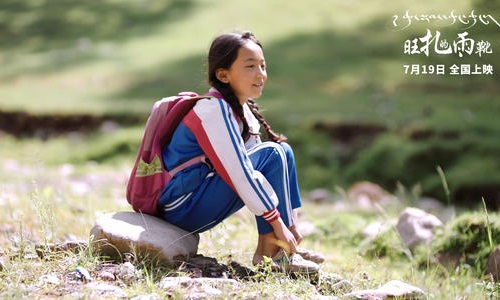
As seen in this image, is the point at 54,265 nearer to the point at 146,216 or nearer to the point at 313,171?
the point at 146,216

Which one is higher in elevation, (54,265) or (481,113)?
(54,265)

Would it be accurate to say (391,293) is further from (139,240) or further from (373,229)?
(373,229)

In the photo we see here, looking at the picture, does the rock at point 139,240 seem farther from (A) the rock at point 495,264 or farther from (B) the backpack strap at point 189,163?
(A) the rock at point 495,264

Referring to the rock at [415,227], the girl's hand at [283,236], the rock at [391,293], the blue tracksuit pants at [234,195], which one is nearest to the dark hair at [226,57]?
the blue tracksuit pants at [234,195]

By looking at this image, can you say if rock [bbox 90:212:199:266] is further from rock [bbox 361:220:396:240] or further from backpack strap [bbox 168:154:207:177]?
rock [bbox 361:220:396:240]

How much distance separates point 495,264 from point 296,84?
12175 mm

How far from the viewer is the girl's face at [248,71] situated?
500cm

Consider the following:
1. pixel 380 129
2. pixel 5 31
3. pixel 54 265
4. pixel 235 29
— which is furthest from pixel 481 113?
pixel 5 31

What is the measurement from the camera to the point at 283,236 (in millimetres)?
4879

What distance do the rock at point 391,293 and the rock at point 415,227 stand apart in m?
2.35

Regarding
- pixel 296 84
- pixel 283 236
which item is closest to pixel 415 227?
pixel 283 236

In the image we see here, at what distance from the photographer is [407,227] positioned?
22.8 feet

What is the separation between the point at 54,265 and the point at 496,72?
48.3 ft

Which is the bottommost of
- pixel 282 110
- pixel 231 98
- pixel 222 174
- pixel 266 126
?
pixel 282 110
